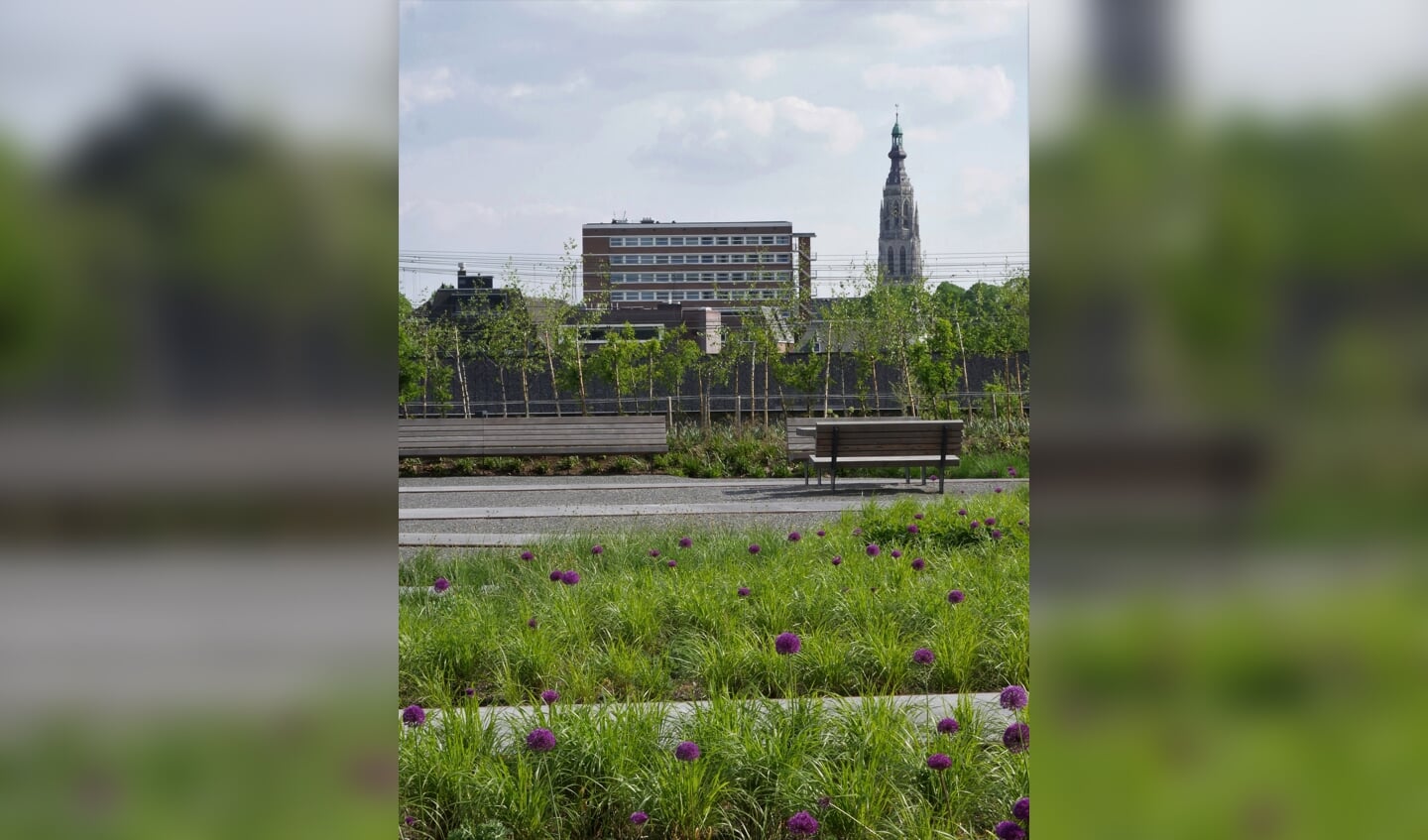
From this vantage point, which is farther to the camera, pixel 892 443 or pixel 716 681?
pixel 892 443

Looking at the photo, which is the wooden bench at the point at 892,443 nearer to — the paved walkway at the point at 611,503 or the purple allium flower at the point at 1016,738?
the paved walkway at the point at 611,503

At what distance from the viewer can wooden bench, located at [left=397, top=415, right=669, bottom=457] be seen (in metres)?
15.8

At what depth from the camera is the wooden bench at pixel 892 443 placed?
12.5 meters

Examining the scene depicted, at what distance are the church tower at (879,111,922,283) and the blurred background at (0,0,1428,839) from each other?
462ft

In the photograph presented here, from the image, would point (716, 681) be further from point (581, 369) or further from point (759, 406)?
point (759, 406)

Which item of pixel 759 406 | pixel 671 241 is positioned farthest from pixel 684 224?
pixel 759 406

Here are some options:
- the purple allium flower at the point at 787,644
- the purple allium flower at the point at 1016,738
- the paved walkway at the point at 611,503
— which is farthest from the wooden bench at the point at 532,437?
the purple allium flower at the point at 1016,738
